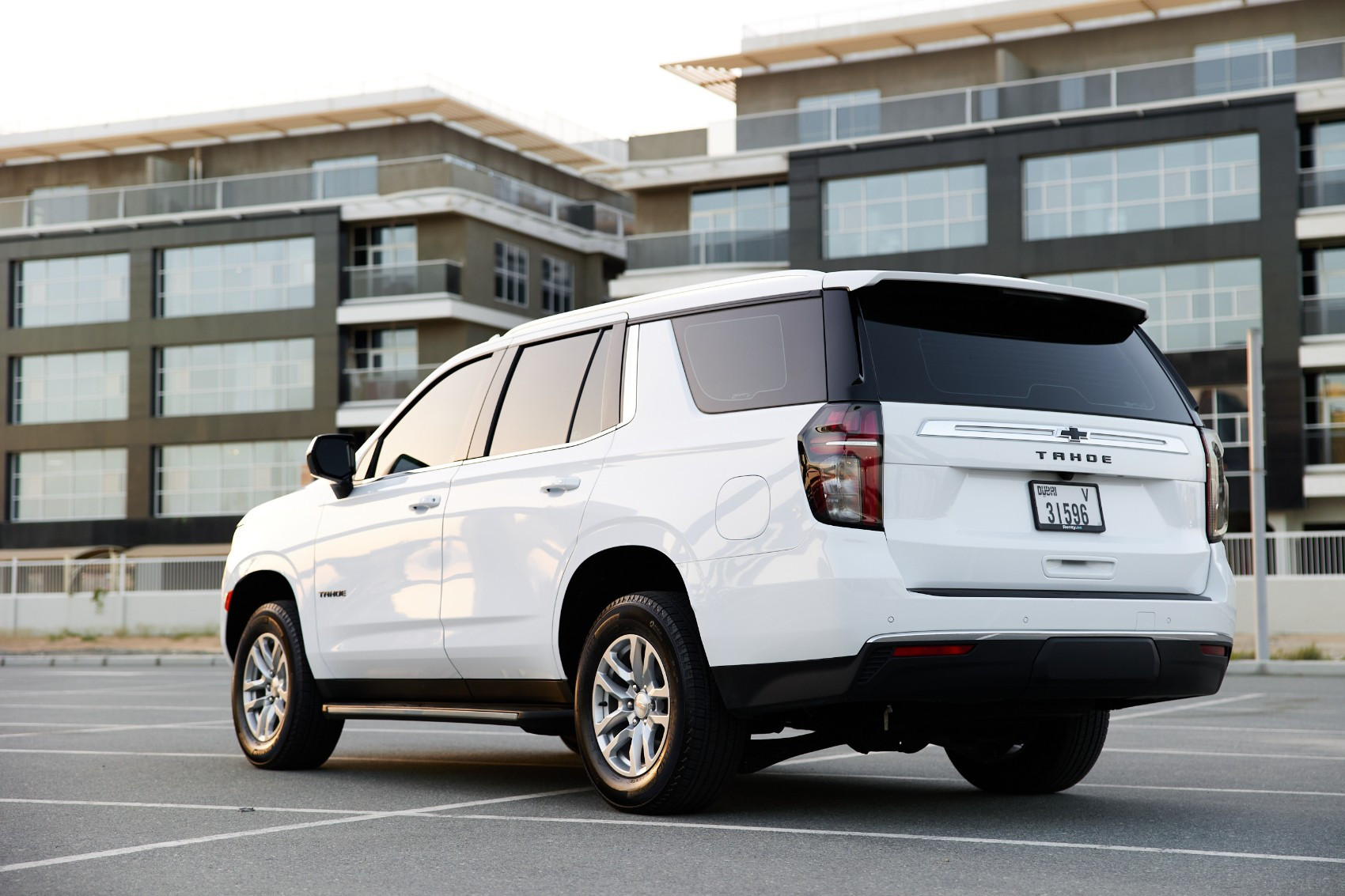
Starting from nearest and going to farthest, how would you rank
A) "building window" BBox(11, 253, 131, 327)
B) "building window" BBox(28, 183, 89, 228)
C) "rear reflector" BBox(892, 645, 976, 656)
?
"rear reflector" BBox(892, 645, 976, 656)
"building window" BBox(11, 253, 131, 327)
"building window" BBox(28, 183, 89, 228)

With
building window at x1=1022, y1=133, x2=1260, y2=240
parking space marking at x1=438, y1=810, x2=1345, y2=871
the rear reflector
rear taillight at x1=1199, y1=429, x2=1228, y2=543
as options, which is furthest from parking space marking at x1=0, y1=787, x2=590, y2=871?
building window at x1=1022, y1=133, x2=1260, y2=240

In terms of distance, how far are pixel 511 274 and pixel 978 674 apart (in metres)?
48.7

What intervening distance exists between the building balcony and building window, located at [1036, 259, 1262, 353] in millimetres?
4187

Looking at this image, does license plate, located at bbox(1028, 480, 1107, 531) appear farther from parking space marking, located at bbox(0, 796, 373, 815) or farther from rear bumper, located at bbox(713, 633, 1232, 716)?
parking space marking, located at bbox(0, 796, 373, 815)

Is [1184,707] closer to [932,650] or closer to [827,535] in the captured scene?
[932,650]

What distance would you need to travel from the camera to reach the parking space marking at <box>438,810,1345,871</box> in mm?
5684

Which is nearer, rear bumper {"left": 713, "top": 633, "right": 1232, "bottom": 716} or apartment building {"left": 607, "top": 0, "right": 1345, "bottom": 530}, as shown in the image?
rear bumper {"left": 713, "top": 633, "right": 1232, "bottom": 716}

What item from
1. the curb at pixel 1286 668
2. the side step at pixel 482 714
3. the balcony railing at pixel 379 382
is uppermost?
the balcony railing at pixel 379 382

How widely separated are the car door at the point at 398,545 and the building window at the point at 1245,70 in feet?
120

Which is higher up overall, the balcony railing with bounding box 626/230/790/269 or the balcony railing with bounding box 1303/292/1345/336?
the balcony railing with bounding box 626/230/790/269

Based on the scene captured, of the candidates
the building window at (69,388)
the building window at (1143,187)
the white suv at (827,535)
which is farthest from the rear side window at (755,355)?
the building window at (69,388)

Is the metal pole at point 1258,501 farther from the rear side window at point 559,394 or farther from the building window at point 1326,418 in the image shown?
the building window at point 1326,418

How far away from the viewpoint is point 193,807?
23.3ft

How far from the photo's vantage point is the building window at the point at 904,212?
43.3m
